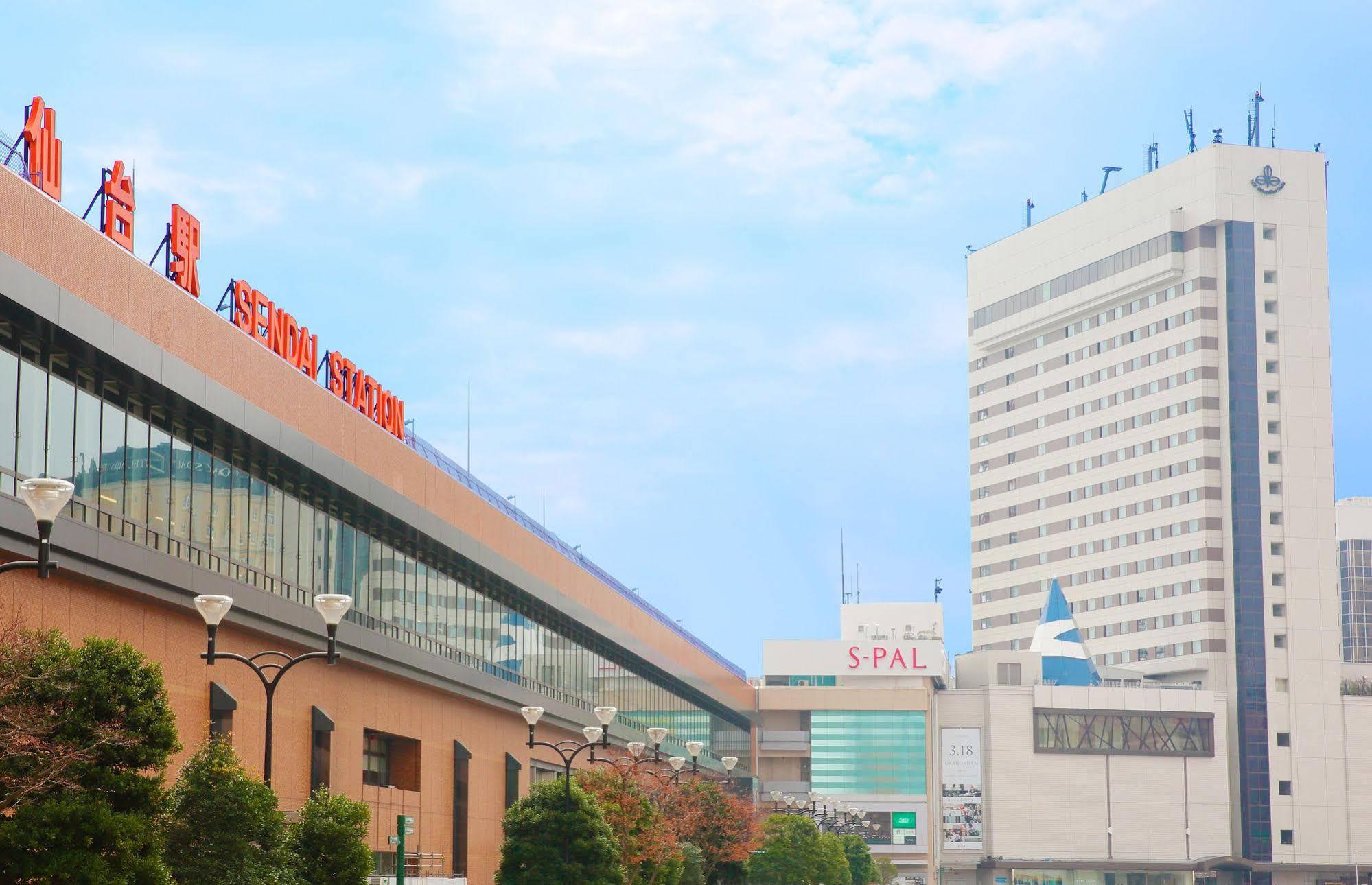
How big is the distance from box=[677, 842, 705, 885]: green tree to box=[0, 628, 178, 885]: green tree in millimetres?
45500

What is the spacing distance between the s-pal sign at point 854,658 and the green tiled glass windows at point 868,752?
14.0ft

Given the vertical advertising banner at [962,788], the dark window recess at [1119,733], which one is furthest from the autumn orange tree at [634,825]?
the dark window recess at [1119,733]

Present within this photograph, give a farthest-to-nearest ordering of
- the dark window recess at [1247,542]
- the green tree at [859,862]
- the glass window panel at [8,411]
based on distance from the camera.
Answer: the dark window recess at [1247,542] → the green tree at [859,862] → the glass window panel at [8,411]

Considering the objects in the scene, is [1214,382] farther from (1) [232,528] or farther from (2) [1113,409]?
(1) [232,528]

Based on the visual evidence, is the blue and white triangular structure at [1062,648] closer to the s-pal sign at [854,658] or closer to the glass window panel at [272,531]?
the s-pal sign at [854,658]

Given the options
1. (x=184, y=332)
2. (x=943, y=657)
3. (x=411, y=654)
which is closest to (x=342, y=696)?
(x=411, y=654)

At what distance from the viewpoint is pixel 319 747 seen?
49562 millimetres

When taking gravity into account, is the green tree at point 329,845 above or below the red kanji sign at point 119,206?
below

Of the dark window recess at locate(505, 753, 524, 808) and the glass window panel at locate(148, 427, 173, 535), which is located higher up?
the glass window panel at locate(148, 427, 173, 535)

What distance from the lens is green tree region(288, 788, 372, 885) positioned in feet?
121

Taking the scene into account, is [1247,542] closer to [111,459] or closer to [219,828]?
[111,459]

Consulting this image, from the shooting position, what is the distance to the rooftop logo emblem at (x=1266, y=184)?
552 ft

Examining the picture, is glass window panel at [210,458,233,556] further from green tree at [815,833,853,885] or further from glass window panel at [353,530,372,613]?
green tree at [815,833,853,885]

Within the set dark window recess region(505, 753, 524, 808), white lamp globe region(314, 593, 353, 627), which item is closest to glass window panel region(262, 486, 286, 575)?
white lamp globe region(314, 593, 353, 627)
